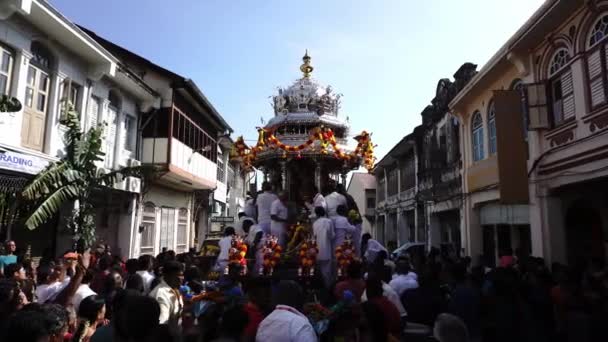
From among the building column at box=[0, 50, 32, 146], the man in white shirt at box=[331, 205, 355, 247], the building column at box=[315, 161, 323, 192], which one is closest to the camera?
the man in white shirt at box=[331, 205, 355, 247]

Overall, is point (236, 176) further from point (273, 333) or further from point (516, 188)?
point (273, 333)

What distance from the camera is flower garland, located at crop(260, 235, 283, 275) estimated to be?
935 centimetres

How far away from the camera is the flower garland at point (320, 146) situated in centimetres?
1152

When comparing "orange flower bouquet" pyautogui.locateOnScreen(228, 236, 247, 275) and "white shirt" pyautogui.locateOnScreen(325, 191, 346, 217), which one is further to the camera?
"white shirt" pyautogui.locateOnScreen(325, 191, 346, 217)

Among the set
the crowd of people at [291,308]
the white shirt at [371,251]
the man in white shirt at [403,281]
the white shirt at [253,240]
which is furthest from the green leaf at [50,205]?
the man in white shirt at [403,281]

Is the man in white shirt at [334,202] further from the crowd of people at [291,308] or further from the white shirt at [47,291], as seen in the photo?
the white shirt at [47,291]

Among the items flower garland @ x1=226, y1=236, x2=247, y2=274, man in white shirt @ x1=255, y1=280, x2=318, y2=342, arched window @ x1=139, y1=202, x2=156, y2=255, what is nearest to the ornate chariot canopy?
flower garland @ x1=226, y1=236, x2=247, y2=274

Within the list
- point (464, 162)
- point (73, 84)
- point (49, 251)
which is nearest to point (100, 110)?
point (73, 84)

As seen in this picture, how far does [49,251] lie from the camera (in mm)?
12414

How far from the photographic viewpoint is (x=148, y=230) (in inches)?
690

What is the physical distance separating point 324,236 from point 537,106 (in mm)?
6862

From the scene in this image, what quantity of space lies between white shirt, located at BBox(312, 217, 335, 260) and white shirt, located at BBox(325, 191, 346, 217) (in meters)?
0.83

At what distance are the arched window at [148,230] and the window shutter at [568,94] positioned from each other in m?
14.6

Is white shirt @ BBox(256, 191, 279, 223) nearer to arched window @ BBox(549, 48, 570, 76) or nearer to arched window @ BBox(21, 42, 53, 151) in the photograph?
arched window @ BBox(21, 42, 53, 151)
